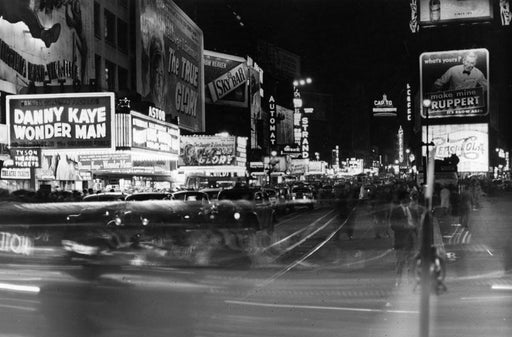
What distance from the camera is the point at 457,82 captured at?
226 ft

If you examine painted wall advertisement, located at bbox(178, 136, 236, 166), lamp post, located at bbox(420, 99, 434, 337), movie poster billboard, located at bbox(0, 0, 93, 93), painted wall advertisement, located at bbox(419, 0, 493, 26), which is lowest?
lamp post, located at bbox(420, 99, 434, 337)

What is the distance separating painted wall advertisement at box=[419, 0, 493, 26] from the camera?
81.8m

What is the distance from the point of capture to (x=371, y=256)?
18.2 m

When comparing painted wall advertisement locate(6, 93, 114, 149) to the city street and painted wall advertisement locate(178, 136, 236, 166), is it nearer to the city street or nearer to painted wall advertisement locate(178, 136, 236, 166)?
the city street

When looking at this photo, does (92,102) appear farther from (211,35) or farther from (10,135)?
(211,35)

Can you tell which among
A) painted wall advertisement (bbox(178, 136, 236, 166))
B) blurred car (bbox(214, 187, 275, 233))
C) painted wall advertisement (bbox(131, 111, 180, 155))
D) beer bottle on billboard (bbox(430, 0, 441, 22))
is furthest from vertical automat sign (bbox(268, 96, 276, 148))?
blurred car (bbox(214, 187, 275, 233))

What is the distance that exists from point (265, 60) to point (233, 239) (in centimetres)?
10352

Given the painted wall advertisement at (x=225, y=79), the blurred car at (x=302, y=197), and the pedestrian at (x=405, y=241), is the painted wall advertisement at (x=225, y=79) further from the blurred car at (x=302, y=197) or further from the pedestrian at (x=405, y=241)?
the pedestrian at (x=405, y=241)

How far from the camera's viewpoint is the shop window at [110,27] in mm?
48625

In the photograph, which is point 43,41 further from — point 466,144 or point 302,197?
point 466,144

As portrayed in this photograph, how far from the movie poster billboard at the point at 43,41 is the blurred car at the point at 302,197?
16.0m

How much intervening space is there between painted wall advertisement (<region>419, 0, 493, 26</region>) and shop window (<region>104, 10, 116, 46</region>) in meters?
46.2

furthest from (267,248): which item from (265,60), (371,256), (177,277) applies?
(265,60)

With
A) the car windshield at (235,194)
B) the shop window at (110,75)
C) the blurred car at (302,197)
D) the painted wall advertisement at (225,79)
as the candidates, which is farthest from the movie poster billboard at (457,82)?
the car windshield at (235,194)
